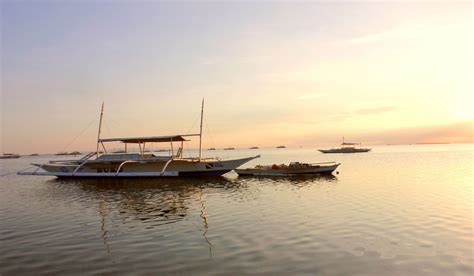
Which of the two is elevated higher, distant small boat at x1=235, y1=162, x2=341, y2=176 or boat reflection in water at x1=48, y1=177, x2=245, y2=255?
distant small boat at x1=235, y1=162, x2=341, y2=176

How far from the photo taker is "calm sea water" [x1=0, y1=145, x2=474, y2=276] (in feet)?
40.5

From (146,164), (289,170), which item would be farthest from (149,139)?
(289,170)

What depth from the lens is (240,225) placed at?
61.7 feet

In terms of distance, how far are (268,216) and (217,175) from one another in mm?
28955

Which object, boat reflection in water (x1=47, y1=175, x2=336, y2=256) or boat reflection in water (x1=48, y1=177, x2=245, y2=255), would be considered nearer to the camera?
boat reflection in water (x1=47, y1=175, x2=336, y2=256)

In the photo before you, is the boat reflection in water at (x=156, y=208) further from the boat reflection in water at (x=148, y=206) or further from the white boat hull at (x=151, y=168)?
the white boat hull at (x=151, y=168)

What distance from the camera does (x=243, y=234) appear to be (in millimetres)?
16703

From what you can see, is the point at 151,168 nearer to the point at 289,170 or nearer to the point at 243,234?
the point at 289,170

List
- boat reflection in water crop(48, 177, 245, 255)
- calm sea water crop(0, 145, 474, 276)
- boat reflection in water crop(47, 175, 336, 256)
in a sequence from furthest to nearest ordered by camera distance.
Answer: boat reflection in water crop(48, 177, 245, 255)
boat reflection in water crop(47, 175, 336, 256)
calm sea water crop(0, 145, 474, 276)

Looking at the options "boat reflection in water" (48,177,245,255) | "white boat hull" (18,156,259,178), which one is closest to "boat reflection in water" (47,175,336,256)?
"boat reflection in water" (48,177,245,255)

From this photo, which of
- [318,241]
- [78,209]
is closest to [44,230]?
[78,209]

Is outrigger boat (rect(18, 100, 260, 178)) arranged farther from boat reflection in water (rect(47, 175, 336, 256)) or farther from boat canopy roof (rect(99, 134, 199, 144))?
boat reflection in water (rect(47, 175, 336, 256))

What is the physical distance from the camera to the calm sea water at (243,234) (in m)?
12.4

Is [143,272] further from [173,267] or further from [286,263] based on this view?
[286,263]
